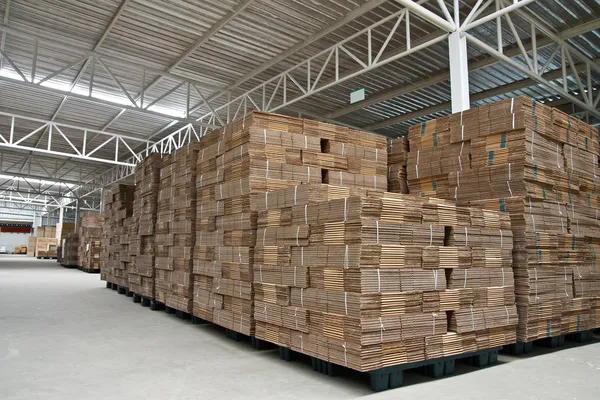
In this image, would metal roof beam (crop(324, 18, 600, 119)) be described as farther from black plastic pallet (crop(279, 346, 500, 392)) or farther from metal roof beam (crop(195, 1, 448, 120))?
black plastic pallet (crop(279, 346, 500, 392))

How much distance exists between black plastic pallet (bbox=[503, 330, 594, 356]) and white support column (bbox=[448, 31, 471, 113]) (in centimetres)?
422

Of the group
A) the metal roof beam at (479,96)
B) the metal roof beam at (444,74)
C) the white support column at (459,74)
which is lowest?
the white support column at (459,74)

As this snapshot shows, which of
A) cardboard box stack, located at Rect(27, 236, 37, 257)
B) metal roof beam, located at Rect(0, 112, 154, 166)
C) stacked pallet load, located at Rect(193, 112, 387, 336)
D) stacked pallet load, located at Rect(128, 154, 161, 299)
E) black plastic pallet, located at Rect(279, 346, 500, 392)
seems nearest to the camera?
black plastic pallet, located at Rect(279, 346, 500, 392)

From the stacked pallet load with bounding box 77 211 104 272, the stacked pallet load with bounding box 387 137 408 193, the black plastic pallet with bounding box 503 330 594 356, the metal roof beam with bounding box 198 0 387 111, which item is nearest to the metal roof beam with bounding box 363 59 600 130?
the metal roof beam with bounding box 198 0 387 111

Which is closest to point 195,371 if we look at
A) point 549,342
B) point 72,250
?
point 549,342

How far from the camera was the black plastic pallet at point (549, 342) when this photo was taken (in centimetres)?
656

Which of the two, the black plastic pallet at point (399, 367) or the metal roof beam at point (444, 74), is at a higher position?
the metal roof beam at point (444, 74)

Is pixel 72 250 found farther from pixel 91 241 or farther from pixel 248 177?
pixel 248 177

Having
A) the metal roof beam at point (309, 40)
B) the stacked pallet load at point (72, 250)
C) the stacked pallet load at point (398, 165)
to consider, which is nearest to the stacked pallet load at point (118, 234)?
the metal roof beam at point (309, 40)

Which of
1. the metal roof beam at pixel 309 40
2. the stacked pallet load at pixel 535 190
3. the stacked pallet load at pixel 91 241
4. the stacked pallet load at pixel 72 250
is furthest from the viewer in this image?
the stacked pallet load at pixel 72 250

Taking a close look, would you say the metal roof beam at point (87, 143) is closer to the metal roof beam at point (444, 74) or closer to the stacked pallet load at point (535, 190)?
the metal roof beam at point (444, 74)

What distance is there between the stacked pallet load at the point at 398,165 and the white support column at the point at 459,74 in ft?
3.83

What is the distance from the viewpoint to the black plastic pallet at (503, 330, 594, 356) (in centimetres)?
656

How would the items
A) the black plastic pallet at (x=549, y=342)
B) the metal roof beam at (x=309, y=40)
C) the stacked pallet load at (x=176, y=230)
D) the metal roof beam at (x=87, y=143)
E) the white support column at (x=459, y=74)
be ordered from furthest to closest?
the metal roof beam at (x=87, y=143) → the metal roof beam at (x=309, y=40) → the stacked pallet load at (x=176, y=230) → the white support column at (x=459, y=74) → the black plastic pallet at (x=549, y=342)
